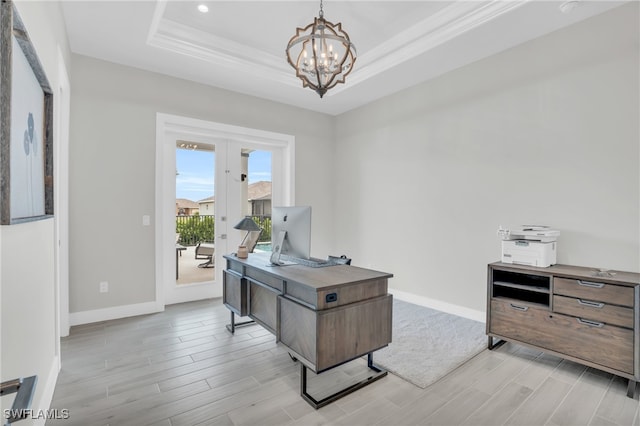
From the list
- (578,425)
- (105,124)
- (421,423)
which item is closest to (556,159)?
(578,425)

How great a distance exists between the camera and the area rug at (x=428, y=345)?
A: 2459 mm

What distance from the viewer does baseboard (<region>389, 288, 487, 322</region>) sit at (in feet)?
11.6

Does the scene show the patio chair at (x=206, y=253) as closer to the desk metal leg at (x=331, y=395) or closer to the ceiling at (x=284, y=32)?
the ceiling at (x=284, y=32)

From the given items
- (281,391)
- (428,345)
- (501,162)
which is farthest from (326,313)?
(501,162)

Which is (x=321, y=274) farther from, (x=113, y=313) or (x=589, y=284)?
(x=113, y=313)

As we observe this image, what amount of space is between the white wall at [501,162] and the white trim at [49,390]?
12.0 feet

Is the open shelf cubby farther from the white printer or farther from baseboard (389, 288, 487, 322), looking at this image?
baseboard (389, 288, 487, 322)

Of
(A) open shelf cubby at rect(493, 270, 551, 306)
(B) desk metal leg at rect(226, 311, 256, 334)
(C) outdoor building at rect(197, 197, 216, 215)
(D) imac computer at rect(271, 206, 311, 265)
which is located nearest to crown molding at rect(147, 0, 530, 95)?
(C) outdoor building at rect(197, 197, 216, 215)

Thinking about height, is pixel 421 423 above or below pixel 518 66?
below

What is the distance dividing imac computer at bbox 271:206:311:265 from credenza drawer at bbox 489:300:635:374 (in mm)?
1778

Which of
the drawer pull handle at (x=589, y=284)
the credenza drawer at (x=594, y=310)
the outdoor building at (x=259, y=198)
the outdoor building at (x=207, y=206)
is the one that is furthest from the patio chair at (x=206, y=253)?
the drawer pull handle at (x=589, y=284)

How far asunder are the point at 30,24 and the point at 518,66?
3.82 m

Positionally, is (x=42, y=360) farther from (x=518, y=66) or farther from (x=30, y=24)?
(x=518, y=66)

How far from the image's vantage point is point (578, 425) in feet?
6.06
